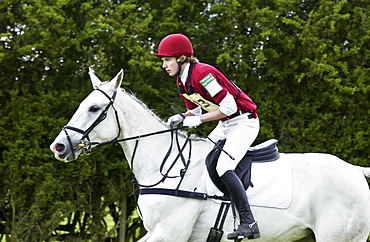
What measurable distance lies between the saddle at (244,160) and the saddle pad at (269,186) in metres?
0.04

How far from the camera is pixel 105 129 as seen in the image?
468 cm

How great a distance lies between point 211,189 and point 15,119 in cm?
483

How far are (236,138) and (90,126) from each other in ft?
4.49

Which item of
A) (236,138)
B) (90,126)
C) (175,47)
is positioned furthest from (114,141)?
(236,138)

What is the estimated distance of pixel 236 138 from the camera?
4809 mm

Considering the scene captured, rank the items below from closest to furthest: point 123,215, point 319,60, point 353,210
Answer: point 353,210 → point 319,60 → point 123,215

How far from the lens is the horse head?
4.48 metres

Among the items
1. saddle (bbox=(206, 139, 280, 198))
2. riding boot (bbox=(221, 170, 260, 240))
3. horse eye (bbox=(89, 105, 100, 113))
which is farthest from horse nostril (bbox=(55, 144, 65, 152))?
riding boot (bbox=(221, 170, 260, 240))

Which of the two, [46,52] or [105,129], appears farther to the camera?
[46,52]

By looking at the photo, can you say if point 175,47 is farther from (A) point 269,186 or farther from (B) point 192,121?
(A) point 269,186

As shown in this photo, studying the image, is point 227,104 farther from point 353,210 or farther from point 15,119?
point 15,119

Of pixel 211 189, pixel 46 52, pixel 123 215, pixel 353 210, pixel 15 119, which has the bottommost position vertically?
pixel 123 215

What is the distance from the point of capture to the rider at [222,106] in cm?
462

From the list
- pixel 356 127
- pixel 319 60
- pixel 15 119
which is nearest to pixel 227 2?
pixel 319 60
